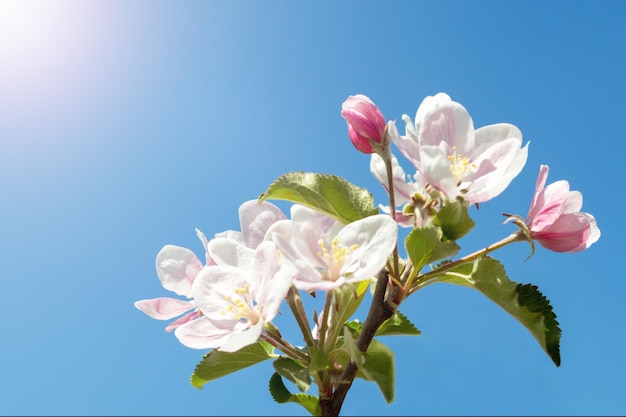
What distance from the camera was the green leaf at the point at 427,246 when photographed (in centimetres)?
118

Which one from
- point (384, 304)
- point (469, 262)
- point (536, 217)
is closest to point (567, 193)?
point (536, 217)

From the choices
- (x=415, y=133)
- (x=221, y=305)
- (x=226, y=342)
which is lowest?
(x=226, y=342)

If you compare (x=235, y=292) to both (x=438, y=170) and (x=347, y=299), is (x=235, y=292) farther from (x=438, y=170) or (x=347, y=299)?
(x=438, y=170)

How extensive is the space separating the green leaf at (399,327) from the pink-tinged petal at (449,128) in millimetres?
413

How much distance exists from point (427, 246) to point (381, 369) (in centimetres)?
25

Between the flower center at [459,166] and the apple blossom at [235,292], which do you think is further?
the flower center at [459,166]

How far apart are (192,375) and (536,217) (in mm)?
831

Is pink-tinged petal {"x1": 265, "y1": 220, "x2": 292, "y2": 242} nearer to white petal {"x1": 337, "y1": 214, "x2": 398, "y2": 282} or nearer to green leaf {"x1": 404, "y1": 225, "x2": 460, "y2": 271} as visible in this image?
white petal {"x1": 337, "y1": 214, "x2": 398, "y2": 282}

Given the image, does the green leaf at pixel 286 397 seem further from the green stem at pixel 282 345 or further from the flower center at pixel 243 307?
the flower center at pixel 243 307

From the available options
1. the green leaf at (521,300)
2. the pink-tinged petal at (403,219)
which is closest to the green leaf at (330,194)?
the pink-tinged petal at (403,219)

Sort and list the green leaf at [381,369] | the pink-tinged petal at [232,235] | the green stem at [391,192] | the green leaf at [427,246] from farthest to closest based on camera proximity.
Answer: the pink-tinged petal at [232,235] → the green stem at [391,192] → the green leaf at [427,246] → the green leaf at [381,369]

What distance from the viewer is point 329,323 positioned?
134 cm

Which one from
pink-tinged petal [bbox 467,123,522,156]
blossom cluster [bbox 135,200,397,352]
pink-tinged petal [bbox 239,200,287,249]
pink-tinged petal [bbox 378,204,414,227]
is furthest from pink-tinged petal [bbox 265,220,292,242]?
pink-tinged petal [bbox 467,123,522,156]

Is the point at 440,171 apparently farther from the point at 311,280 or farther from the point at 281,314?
the point at 281,314
